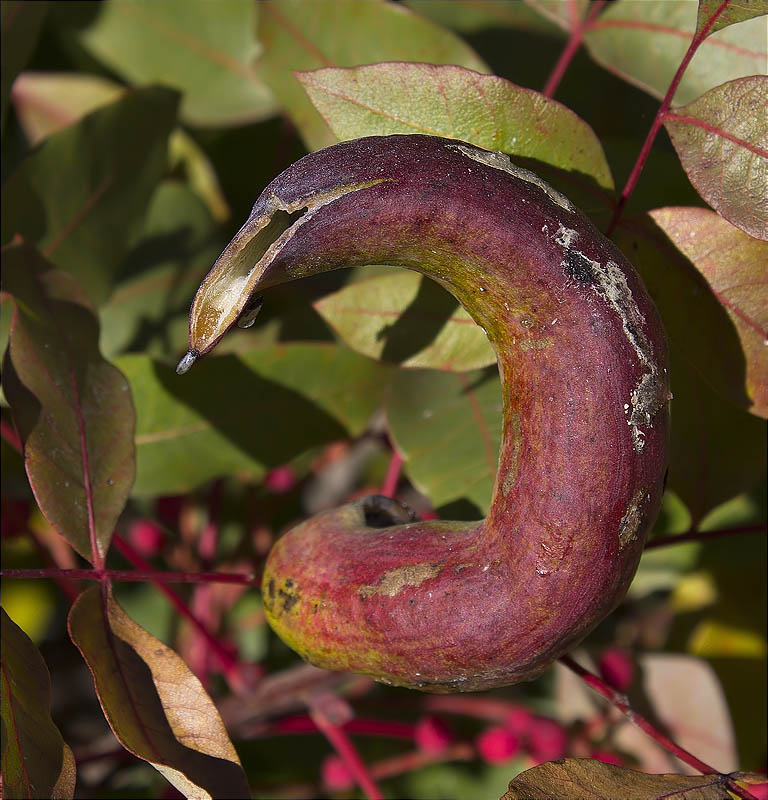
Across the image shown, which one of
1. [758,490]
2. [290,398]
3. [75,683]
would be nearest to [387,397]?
[290,398]

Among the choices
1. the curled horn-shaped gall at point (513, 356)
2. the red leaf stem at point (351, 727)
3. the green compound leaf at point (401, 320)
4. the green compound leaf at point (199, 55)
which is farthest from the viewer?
the green compound leaf at point (199, 55)

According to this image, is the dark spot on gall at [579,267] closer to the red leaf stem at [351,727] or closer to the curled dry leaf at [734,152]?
the curled dry leaf at [734,152]

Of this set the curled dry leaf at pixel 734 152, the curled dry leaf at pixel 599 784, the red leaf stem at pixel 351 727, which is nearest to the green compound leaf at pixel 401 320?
the curled dry leaf at pixel 734 152

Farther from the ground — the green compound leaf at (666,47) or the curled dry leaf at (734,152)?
the green compound leaf at (666,47)

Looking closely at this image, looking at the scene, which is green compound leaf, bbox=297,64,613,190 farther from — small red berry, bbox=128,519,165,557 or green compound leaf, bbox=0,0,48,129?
small red berry, bbox=128,519,165,557

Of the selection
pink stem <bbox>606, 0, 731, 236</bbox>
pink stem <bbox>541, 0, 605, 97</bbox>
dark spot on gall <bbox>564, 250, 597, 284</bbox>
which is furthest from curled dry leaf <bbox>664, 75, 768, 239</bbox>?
pink stem <bbox>541, 0, 605, 97</bbox>

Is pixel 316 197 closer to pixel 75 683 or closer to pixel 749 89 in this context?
pixel 749 89

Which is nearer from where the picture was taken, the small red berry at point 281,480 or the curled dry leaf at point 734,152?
the curled dry leaf at point 734,152

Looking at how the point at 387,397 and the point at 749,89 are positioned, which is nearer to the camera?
the point at 749,89

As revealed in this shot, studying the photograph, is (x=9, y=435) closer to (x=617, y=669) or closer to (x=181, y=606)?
(x=181, y=606)
